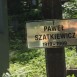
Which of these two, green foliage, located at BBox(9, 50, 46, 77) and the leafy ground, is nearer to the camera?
green foliage, located at BBox(9, 50, 46, 77)

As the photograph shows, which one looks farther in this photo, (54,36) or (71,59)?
(71,59)

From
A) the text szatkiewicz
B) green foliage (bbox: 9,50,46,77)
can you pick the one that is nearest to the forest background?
green foliage (bbox: 9,50,46,77)

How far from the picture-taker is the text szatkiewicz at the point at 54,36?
146 inches

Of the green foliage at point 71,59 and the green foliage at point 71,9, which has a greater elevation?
the green foliage at point 71,9

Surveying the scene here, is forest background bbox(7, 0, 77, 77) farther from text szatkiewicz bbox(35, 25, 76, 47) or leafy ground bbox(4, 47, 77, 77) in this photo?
text szatkiewicz bbox(35, 25, 76, 47)

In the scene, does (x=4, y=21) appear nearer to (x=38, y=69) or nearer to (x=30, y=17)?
(x=38, y=69)

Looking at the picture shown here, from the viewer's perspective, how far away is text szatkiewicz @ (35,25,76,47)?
12.1 ft

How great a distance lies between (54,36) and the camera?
3695mm

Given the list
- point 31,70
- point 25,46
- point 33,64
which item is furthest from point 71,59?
point 25,46

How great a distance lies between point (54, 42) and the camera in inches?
146

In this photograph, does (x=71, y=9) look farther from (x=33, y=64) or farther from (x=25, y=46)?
(x=33, y=64)

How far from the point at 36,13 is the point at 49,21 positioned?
339 inches

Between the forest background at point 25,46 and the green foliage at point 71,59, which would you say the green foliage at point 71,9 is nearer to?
the forest background at point 25,46

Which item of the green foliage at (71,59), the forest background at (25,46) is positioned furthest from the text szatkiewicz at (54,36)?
the green foliage at (71,59)
